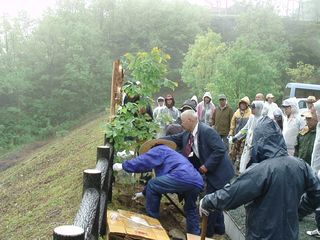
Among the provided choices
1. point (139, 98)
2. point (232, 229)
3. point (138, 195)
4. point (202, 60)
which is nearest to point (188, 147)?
point (138, 195)

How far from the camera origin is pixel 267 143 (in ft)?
10.8

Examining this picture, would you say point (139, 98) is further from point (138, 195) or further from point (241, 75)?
point (241, 75)

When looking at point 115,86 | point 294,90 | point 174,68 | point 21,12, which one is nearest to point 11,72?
point 21,12

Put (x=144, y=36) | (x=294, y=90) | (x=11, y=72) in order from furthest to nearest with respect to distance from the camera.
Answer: (x=144, y=36) < (x=11, y=72) < (x=294, y=90)

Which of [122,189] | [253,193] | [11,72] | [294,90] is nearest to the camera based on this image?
[253,193]

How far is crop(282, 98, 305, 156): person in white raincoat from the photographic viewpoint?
6.82 m

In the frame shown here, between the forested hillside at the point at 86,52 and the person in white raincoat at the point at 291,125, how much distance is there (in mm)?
19127

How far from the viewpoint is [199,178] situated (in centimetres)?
479

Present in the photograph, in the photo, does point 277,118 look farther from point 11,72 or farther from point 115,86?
point 11,72

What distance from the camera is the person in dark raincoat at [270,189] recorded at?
3166 millimetres

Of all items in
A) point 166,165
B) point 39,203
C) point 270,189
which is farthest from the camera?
point 39,203

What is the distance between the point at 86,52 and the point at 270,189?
31.9 m

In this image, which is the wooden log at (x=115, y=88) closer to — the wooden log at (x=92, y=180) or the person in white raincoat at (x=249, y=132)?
the person in white raincoat at (x=249, y=132)

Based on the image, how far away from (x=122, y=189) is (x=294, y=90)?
62.8 feet
